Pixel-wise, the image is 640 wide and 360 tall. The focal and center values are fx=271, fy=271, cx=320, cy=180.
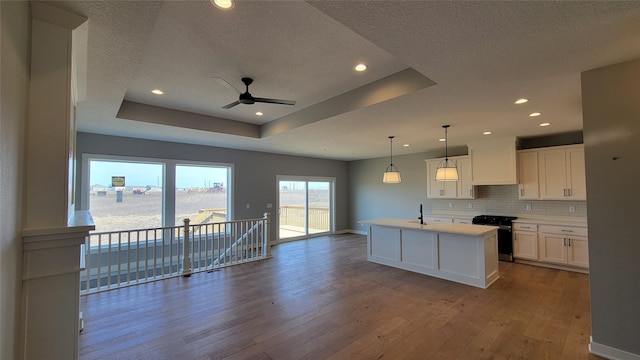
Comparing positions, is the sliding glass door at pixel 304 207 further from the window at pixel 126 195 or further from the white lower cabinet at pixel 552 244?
the white lower cabinet at pixel 552 244

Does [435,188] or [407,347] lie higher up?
[435,188]

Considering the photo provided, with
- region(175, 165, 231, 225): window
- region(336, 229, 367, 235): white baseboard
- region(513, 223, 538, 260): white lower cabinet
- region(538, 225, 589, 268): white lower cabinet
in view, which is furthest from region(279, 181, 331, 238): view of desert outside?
region(538, 225, 589, 268): white lower cabinet

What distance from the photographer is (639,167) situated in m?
2.27

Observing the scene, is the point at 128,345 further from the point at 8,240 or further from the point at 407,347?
the point at 407,347

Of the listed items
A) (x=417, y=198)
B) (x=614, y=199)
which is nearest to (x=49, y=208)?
(x=614, y=199)

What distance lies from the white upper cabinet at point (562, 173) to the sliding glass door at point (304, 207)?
5.67m

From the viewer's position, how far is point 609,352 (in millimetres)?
2406

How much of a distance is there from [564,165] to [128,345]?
7.25 metres

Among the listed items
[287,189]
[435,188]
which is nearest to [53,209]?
[287,189]

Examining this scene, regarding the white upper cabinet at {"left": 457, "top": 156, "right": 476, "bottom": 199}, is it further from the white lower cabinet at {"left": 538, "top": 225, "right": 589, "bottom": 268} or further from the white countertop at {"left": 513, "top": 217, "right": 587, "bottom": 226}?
the white lower cabinet at {"left": 538, "top": 225, "right": 589, "bottom": 268}

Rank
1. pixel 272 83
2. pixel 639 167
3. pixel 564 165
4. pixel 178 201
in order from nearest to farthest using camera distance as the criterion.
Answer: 1. pixel 639 167
2. pixel 272 83
3. pixel 564 165
4. pixel 178 201

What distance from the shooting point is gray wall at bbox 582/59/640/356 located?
230cm

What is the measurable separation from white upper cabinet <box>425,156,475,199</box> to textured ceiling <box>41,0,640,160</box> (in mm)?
1742

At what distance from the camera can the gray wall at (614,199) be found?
2.30 meters
